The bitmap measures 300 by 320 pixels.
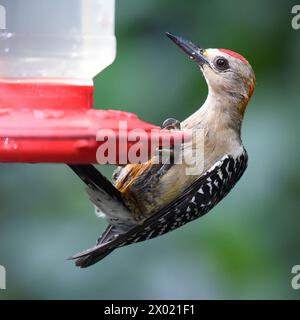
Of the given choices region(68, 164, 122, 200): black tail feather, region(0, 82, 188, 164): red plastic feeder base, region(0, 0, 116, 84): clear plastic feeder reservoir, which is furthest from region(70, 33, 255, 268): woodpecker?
region(0, 82, 188, 164): red plastic feeder base

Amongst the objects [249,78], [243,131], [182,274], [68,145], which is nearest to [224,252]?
[182,274]

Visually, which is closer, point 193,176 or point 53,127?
point 53,127

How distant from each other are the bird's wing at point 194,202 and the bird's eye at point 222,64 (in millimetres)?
370

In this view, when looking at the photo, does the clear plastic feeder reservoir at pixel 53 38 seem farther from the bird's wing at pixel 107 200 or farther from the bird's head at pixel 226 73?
the bird's head at pixel 226 73

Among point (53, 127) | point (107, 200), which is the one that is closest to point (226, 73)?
point (107, 200)

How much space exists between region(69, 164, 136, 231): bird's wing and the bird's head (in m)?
0.67

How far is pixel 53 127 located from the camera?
314cm

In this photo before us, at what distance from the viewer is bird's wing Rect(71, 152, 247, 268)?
436cm

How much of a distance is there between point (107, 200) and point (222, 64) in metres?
0.80

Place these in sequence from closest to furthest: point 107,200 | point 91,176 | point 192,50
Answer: point 91,176
point 107,200
point 192,50

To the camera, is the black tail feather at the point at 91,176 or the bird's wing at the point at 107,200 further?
the bird's wing at the point at 107,200

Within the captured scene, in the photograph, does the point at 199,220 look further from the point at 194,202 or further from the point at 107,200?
the point at 107,200

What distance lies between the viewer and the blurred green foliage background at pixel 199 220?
5172 mm

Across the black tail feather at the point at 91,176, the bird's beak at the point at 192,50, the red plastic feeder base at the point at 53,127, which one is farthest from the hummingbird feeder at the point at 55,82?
the bird's beak at the point at 192,50
